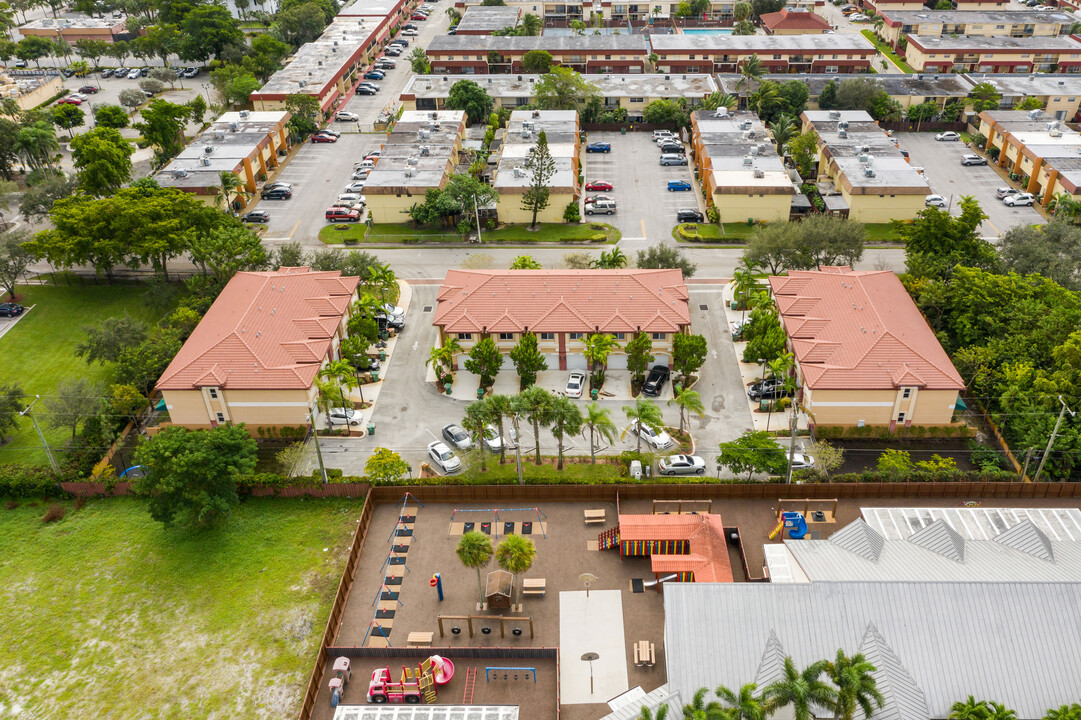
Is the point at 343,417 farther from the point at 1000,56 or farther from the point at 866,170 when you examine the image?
the point at 1000,56

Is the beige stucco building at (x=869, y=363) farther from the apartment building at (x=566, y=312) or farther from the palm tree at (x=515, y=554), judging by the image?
the palm tree at (x=515, y=554)

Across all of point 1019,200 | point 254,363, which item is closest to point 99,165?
point 254,363

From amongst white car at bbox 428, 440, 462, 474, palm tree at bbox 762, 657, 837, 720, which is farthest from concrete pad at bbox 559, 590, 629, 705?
white car at bbox 428, 440, 462, 474

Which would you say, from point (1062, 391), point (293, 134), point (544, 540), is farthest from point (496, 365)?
point (293, 134)

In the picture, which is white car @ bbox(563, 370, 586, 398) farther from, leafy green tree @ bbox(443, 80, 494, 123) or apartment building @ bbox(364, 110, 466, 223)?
leafy green tree @ bbox(443, 80, 494, 123)

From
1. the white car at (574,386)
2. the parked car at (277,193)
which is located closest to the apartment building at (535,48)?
the parked car at (277,193)
